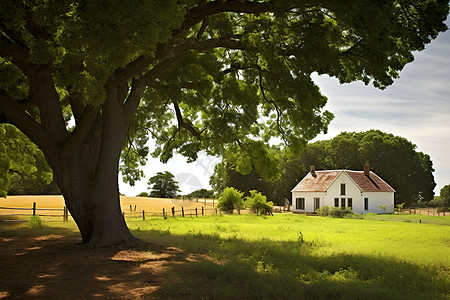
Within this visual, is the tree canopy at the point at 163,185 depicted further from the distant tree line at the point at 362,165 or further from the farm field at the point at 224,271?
the farm field at the point at 224,271

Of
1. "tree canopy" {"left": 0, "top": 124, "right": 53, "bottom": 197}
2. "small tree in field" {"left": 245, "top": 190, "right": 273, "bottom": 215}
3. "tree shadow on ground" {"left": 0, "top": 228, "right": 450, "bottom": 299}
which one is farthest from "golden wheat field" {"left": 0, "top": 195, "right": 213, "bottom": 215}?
"tree shadow on ground" {"left": 0, "top": 228, "right": 450, "bottom": 299}

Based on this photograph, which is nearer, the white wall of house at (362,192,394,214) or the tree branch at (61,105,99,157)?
the tree branch at (61,105,99,157)

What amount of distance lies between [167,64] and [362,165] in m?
55.9

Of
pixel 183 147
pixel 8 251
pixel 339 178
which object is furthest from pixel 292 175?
pixel 8 251

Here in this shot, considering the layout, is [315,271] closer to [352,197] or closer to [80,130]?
[80,130]

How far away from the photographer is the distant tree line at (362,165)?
63344 mm

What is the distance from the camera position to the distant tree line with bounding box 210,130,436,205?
63.3 m

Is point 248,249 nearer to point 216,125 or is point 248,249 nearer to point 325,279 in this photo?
point 325,279

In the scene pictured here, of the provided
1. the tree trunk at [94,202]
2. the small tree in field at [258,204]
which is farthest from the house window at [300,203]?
the tree trunk at [94,202]

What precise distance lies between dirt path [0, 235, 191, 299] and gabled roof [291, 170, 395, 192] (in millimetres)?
36695

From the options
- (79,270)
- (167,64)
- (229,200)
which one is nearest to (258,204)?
(229,200)

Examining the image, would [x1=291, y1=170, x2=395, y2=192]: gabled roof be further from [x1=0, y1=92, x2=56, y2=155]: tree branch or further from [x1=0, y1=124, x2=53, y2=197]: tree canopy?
[x1=0, y1=92, x2=56, y2=155]: tree branch

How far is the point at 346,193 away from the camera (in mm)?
46094

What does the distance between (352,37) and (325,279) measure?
790 centimetres
